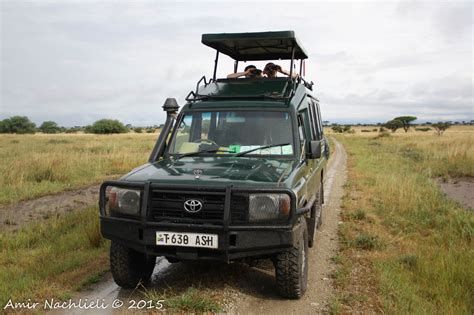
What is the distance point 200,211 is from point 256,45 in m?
4.55

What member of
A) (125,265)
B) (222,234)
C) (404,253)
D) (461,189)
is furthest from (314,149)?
(461,189)

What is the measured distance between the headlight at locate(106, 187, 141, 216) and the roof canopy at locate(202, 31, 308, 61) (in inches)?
136

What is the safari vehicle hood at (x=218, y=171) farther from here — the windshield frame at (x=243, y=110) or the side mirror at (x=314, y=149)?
the side mirror at (x=314, y=149)

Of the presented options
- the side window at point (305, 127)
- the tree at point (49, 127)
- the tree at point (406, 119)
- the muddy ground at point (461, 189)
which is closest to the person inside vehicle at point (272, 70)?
the side window at point (305, 127)

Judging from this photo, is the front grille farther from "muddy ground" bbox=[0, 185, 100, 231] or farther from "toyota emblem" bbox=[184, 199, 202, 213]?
"muddy ground" bbox=[0, 185, 100, 231]

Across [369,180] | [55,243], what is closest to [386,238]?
[55,243]

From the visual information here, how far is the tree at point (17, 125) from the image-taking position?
7231 cm

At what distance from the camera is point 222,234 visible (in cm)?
415

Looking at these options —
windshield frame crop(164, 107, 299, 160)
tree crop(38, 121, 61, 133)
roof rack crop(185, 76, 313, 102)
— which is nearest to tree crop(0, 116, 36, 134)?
tree crop(38, 121, 61, 133)

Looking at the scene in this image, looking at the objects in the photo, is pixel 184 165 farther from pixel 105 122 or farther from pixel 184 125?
pixel 105 122

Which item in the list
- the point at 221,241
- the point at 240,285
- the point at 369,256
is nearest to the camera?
the point at 221,241

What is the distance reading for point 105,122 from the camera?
70.8m

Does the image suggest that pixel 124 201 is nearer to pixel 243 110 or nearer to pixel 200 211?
pixel 200 211

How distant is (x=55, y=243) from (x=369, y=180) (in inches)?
371
